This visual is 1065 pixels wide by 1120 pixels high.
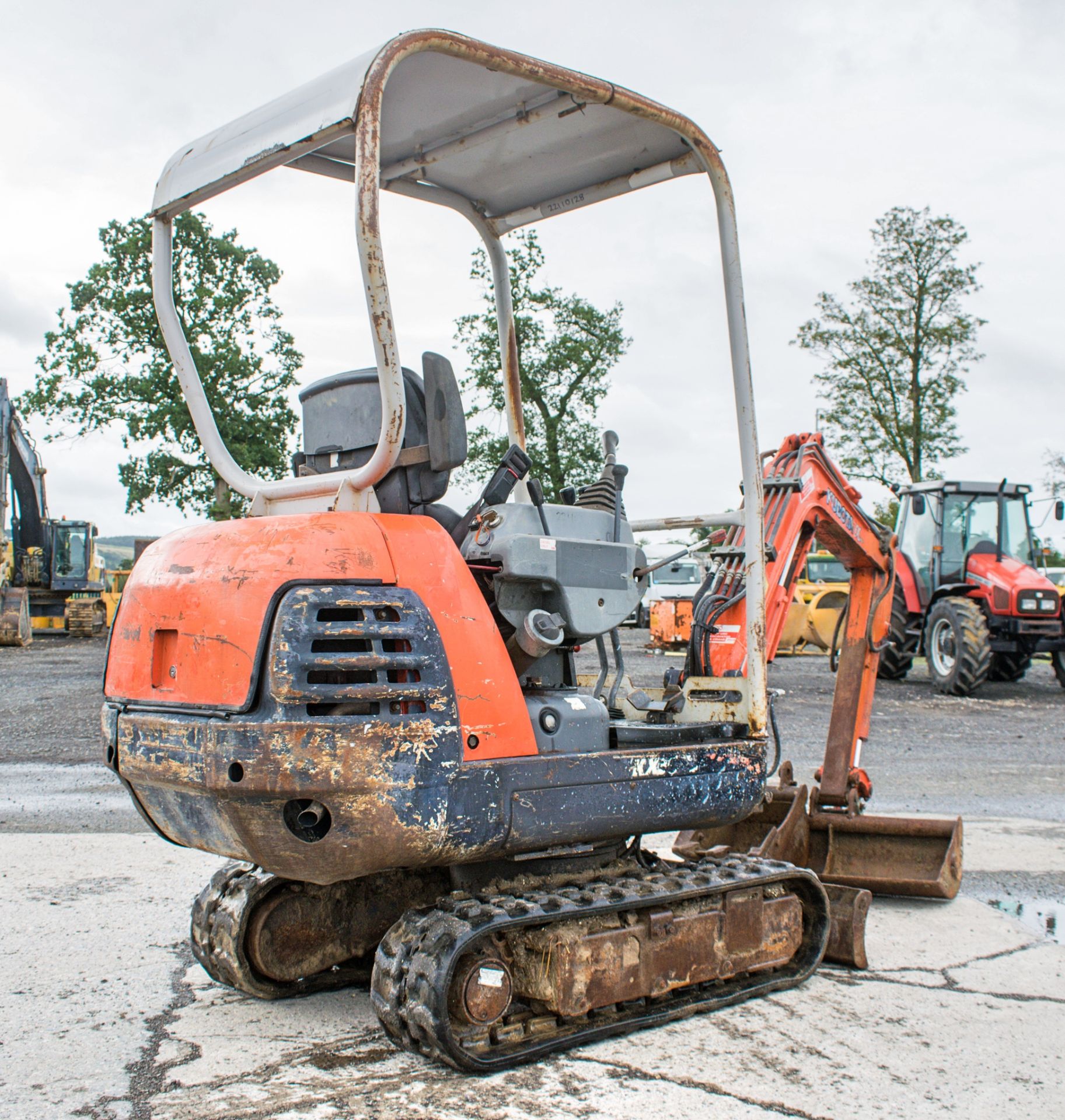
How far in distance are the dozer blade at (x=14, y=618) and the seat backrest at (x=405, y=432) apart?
21.6 metres

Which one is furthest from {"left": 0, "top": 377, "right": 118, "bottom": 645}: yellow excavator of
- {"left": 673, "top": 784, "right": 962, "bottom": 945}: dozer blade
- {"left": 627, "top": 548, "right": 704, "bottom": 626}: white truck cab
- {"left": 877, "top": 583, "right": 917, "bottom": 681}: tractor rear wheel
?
{"left": 673, "top": 784, "right": 962, "bottom": 945}: dozer blade

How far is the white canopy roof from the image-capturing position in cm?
346

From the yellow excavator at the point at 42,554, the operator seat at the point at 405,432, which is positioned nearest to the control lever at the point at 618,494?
the operator seat at the point at 405,432

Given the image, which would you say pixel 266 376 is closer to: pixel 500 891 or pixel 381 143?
pixel 381 143

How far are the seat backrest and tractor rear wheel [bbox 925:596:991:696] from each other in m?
11.9

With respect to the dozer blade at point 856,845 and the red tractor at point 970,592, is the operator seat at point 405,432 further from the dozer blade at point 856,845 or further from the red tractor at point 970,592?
the red tractor at point 970,592

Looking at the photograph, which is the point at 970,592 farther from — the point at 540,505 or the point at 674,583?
the point at 674,583

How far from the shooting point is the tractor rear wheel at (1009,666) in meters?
15.9

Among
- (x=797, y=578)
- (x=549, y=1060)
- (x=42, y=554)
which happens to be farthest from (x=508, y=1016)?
(x=42, y=554)

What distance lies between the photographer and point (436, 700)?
11.0 feet

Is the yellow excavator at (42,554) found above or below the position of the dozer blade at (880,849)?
above

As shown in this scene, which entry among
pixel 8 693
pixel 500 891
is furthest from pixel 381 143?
pixel 8 693

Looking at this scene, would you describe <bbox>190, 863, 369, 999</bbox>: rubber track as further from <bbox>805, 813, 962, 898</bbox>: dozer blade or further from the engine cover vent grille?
<bbox>805, 813, 962, 898</bbox>: dozer blade

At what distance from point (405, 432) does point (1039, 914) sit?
3.75 metres
